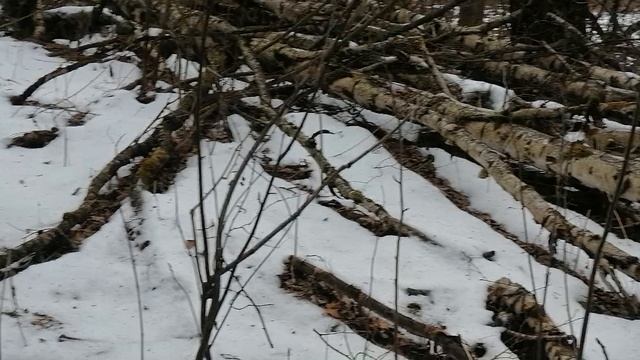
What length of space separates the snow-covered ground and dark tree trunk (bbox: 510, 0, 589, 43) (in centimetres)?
152

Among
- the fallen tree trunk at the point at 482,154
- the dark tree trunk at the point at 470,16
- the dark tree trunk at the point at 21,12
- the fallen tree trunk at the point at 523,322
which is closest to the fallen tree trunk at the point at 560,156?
the fallen tree trunk at the point at 482,154

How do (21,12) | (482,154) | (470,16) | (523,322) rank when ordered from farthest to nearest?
(470,16) → (21,12) → (482,154) → (523,322)

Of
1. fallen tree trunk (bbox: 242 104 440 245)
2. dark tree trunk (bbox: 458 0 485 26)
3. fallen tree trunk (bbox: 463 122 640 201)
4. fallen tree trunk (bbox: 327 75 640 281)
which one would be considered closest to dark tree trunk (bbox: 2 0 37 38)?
fallen tree trunk (bbox: 327 75 640 281)

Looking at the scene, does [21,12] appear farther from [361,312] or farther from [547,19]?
[361,312]

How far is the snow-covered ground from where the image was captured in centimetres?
242

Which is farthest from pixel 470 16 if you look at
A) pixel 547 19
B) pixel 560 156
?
pixel 560 156

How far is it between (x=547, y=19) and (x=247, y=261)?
3.26 metres

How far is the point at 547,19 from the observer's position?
4910 millimetres

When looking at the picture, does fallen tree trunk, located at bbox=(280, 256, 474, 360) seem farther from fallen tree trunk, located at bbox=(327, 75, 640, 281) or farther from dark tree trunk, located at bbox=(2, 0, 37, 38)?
dark tree trunk, located at bbox=(2, 0, 37, 38)

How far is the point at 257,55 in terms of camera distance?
4.66 m

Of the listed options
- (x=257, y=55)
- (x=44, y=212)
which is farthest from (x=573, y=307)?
(x=257, y=55)

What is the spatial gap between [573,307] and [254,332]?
1356 millimetres

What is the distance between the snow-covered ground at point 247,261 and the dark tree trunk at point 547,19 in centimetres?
152

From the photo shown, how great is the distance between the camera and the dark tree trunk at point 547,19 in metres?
4.93
